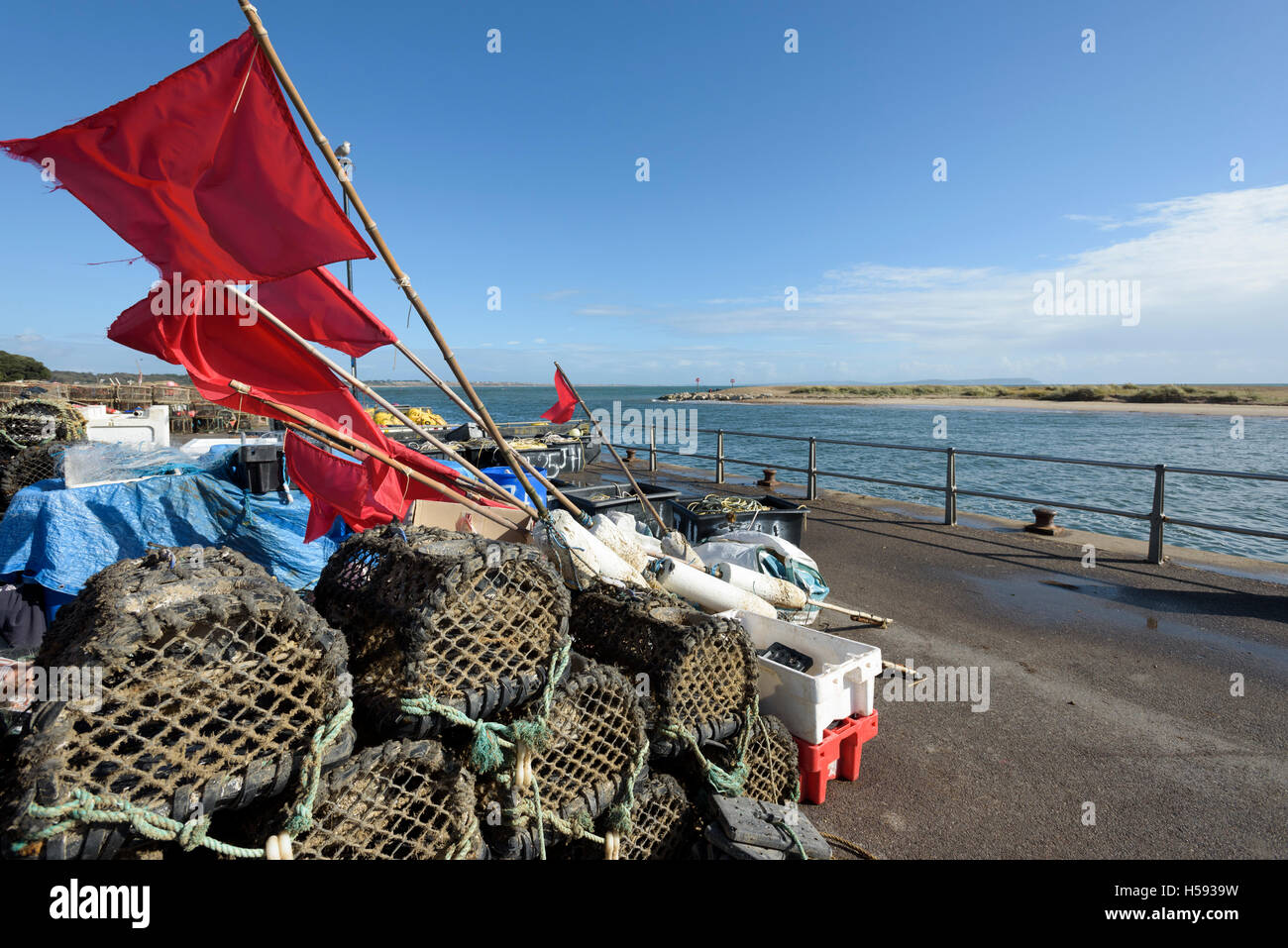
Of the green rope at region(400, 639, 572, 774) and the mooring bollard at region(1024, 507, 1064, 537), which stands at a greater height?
the green rope at region(400, 639, 572, 774)

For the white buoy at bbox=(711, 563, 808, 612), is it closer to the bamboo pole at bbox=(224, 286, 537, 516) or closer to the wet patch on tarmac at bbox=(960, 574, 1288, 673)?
the bamboo pole at bbox=(224, 286, 537, 516)

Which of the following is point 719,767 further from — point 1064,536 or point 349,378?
point 1064,536

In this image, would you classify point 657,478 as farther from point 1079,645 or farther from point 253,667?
point 253,667

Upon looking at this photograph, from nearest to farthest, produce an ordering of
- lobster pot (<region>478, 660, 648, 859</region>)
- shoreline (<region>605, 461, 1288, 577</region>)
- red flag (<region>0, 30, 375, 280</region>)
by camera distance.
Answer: lobster pot (<region>478, 660, 648, 859</region>), red flag (<region>0, 30, 375, 280</region>), shoreline (<region>605, 461, 1288, 577</region>)

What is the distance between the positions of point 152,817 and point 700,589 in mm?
2987

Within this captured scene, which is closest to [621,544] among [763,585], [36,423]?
[763,585]

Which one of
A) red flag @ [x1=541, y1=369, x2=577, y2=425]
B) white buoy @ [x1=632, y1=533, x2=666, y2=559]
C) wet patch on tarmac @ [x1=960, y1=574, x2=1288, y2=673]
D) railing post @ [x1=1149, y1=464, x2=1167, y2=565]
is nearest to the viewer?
white buoy @ [x1=632, y1=533, x2=666, y2=559]

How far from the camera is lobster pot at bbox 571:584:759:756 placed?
8.98ft

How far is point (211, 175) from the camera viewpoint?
102 inches

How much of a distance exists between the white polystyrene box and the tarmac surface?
0.40 m

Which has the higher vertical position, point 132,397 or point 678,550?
point 132,397

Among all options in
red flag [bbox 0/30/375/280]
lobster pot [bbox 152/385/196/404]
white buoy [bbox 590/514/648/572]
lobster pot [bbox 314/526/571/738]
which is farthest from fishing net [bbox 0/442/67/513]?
lobster pot [bbox 152/385/196/404]
